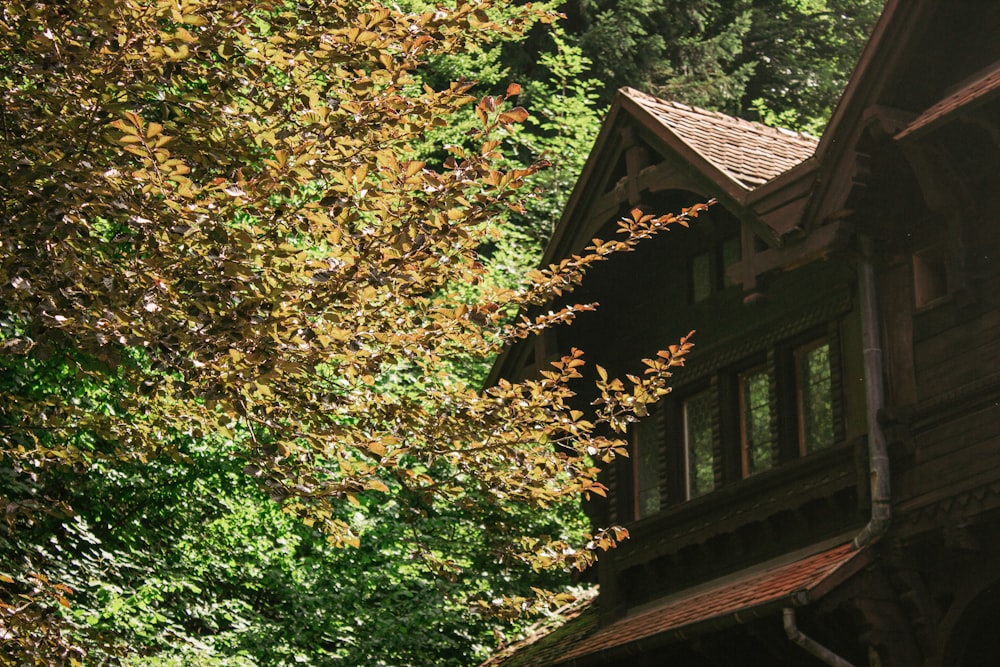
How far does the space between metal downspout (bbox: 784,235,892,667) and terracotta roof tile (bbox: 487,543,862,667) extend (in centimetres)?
27

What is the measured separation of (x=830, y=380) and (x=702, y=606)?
2567mm

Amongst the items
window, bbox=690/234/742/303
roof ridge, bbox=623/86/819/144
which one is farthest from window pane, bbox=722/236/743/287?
roof ridge, bbox=623/86/819/144

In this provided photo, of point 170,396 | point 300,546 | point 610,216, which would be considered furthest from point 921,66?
point 300,546

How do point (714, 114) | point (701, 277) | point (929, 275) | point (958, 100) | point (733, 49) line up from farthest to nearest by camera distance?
point (733, 49)
point (714, 114)
point (701, 277)
point (929, 275)
point (958, 100)

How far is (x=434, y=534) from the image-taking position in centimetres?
2356

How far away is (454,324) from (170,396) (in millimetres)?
3161

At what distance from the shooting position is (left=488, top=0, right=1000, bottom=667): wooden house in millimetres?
12820

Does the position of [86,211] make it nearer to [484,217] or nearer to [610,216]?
[484,217]

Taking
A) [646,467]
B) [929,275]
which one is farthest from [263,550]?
[929,275]

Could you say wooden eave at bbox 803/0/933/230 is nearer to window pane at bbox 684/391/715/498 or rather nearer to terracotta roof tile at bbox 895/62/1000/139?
terracotta roof tile at bbox 895/62/1000/139

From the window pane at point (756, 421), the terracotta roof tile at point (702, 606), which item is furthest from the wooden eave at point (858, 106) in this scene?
the terracotta roof tile at point (702, 606)

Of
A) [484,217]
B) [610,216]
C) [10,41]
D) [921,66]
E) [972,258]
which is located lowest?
[484,217]

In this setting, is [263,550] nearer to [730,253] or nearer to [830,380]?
[730,253]

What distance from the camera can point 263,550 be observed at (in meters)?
21.1
